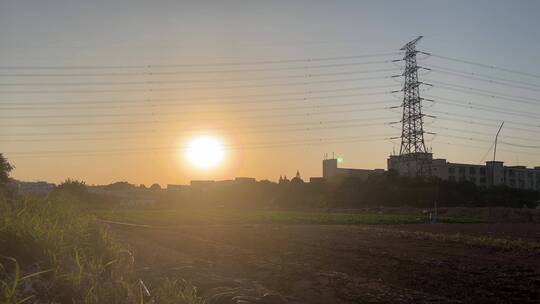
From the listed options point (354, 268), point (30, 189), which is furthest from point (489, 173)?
point (354, 268)

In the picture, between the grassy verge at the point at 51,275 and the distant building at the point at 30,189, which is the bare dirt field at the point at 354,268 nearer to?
the grassy verge at the point at 51,275

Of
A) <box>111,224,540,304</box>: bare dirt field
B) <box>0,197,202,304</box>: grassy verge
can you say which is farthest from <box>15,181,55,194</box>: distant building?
<box>0,197,202,304</box>: grassy verge

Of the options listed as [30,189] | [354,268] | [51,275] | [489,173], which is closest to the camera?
[51,275]

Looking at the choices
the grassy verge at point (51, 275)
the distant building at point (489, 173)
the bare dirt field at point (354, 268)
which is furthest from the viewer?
the distant building at point (489, 173)

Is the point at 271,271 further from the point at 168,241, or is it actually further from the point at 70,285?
the point at 168,241

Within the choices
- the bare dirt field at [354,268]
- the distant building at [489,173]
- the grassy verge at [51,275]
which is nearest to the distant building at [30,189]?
the bare dirt field at [354,268]

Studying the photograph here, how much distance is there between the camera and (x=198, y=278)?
11719 mm

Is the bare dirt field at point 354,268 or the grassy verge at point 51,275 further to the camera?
the bare dirt field at point 354,268

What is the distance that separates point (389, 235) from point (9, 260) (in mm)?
25607

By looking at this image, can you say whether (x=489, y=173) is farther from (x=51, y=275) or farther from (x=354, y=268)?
(x=51, y=275)

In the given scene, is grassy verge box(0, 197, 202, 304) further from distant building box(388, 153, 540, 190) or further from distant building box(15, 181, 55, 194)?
distant building box(388, 153, 540, 190)

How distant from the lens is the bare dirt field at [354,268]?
11.7 m

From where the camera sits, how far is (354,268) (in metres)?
16.2

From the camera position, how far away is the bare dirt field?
1173cm
